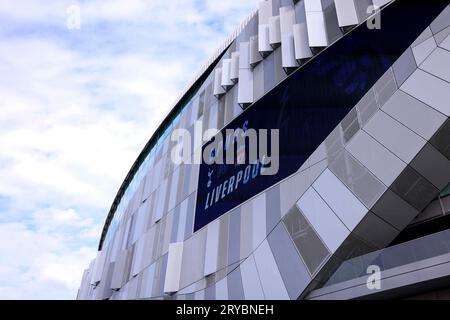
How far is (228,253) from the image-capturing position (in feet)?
66.3

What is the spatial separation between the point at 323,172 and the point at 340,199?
Result: 1.67 meters

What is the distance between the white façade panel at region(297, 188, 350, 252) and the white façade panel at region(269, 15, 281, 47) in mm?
10764

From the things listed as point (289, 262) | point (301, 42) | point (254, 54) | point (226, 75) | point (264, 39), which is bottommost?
point (289, 262)

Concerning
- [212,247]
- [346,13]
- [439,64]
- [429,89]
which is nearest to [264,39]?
[346,13]

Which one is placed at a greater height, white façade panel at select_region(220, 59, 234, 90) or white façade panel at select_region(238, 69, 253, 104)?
white façade panel at select_region(220, 59, 234, 90)

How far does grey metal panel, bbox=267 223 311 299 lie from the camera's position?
14.6m

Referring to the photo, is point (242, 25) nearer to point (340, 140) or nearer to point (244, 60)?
point (244, 60)

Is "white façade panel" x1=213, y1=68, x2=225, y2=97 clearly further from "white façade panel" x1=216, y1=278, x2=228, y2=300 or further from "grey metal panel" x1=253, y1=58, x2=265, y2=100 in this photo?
"white façade panel" x1=216, y1=278, x2=228, y2=300

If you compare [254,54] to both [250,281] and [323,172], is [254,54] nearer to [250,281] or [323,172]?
[323,172]

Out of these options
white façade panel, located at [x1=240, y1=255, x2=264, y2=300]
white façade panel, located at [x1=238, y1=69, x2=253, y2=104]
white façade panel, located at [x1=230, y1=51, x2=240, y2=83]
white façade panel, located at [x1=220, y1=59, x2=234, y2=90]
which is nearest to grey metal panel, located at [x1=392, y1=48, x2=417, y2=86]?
white façade panel, located at [x1=238, y1=69, x2=253, y2=104]

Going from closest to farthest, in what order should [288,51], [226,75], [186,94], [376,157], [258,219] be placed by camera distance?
[376,157], [258,219], [288,51], [226,75], [186,94]

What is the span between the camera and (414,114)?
13.3m

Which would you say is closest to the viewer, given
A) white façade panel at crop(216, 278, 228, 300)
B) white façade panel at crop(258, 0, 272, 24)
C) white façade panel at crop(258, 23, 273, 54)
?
white façade panel at crop(216, 278, 228, 300)
